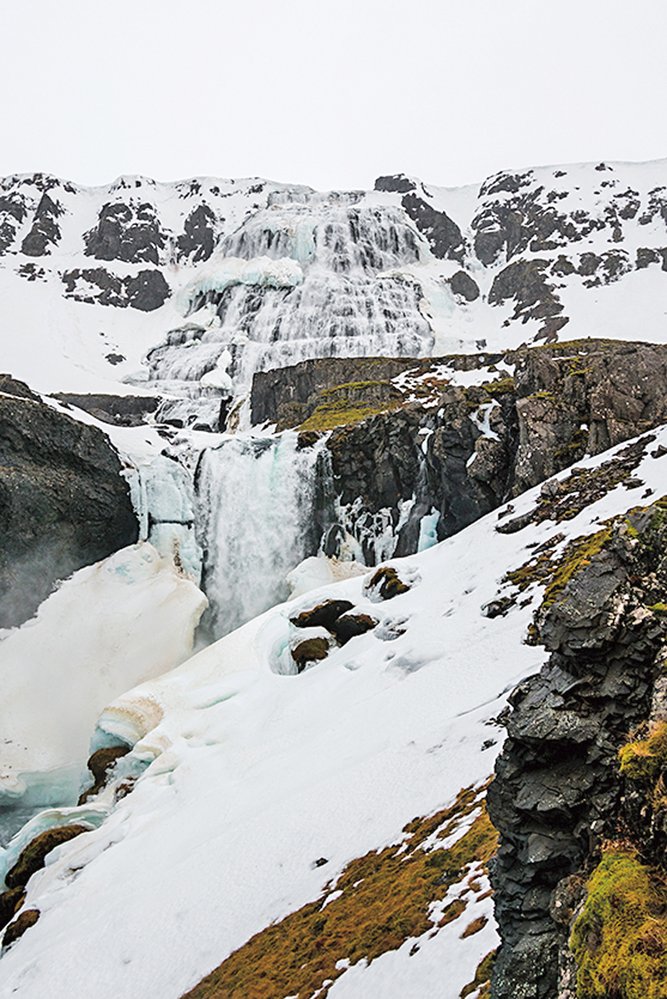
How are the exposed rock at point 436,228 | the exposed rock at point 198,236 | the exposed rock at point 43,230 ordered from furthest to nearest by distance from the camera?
the exposed rock at point 198,236 < the exposed rock at point 43,230 < the exposed rock at point 436,228

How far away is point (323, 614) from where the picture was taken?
21.8 metres

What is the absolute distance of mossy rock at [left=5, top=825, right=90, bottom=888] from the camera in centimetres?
1673

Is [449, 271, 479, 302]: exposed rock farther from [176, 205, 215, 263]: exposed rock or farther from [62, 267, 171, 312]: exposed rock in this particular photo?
[62, 267, 171, 312]: exposed rock

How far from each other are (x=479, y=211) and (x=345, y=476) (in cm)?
12084

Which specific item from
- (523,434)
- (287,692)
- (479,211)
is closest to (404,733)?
(287,692)

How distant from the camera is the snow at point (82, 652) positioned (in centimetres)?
2816

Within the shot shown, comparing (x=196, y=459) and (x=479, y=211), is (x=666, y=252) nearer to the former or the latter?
(x=479, y=211)

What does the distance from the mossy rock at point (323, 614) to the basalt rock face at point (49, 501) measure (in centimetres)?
1854

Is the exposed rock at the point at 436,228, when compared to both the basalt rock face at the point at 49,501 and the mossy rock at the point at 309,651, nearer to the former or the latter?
the basalt rock face at the point at 49,501

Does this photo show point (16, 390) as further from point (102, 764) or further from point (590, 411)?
point (590, 411)

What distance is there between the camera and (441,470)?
31.9m

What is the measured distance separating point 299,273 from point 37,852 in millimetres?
81110

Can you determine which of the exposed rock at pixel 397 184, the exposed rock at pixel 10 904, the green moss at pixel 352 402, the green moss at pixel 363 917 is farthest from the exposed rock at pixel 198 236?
the green moss at pixel 363 917

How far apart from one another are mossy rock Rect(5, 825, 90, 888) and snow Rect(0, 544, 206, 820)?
9.25 m
